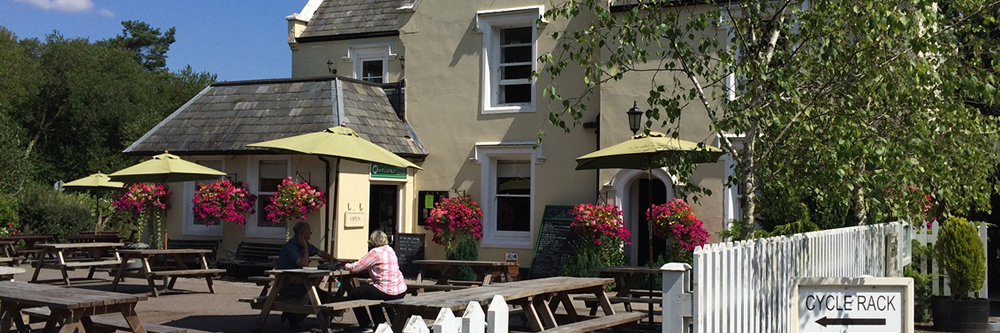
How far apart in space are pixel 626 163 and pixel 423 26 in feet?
27.6

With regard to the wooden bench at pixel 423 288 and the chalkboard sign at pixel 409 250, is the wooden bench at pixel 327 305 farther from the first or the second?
the chalkboard sign at pixel 409 250

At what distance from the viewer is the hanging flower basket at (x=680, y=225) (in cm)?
1570

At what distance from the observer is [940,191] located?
8883 millimetres

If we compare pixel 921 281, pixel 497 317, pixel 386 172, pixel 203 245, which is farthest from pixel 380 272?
pixel 203 245

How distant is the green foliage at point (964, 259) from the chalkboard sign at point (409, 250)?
32.2 feet

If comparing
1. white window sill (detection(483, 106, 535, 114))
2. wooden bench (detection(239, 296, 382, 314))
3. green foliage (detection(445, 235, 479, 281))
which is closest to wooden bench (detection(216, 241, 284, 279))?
green foliage (detection(445, 235, 479, 281))

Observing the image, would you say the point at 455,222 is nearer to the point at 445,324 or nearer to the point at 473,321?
the point at 473,321

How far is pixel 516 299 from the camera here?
333 inches

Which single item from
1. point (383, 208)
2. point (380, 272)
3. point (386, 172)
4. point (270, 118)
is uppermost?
point (270, 118)

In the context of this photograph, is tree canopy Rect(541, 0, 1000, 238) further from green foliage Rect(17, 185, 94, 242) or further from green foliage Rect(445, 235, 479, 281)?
green foliage Rect(17, 185, 94, 242)

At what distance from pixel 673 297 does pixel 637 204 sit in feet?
37.9

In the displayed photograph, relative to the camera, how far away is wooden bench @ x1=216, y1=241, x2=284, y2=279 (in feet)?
56.9

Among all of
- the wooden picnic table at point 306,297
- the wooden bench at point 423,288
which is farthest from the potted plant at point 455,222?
the wooden picnic table at point 306,297

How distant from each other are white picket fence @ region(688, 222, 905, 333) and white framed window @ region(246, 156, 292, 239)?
10.8 metres
